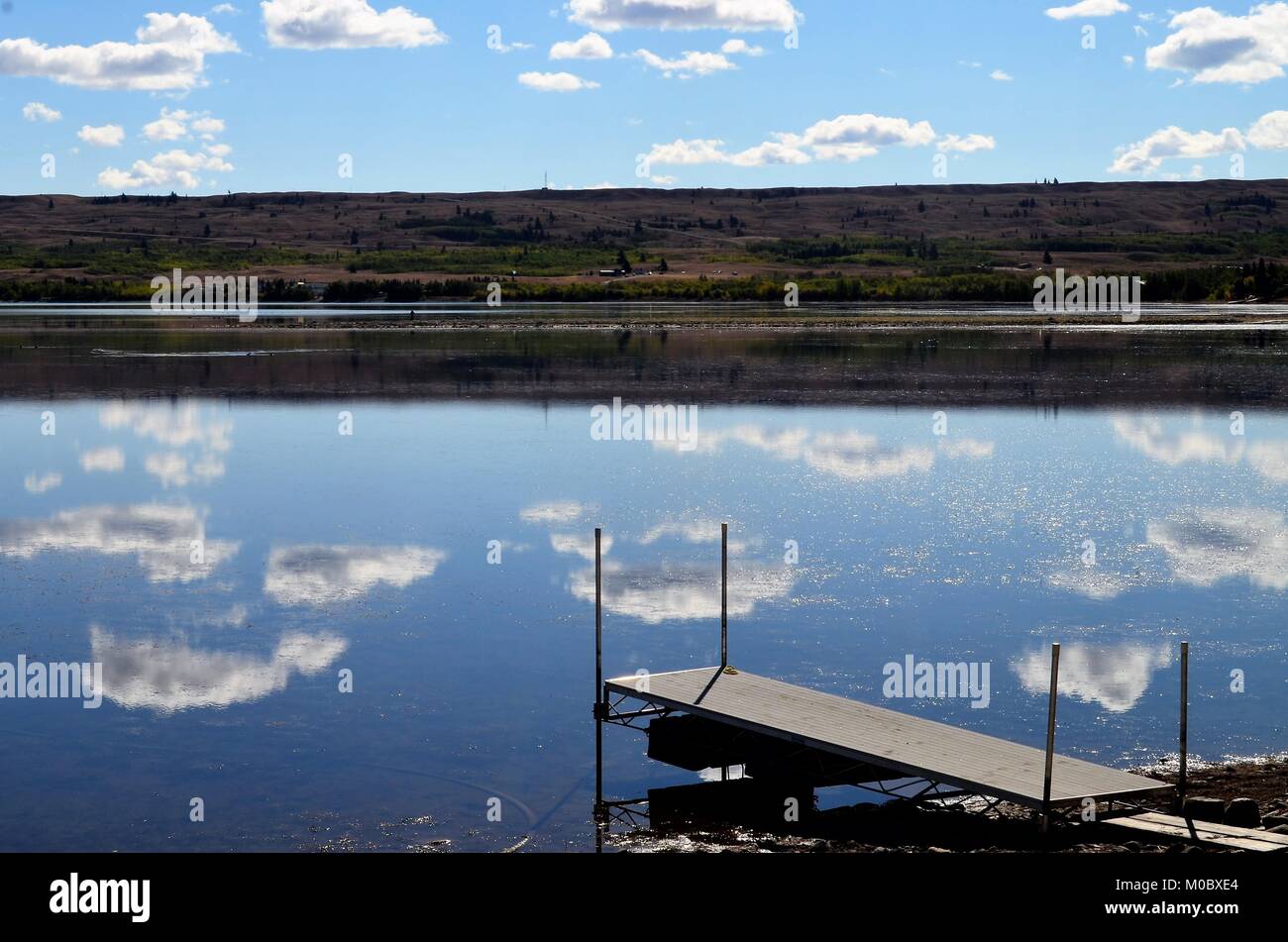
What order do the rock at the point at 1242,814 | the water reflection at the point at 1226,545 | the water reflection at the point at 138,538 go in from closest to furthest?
the rock at the point at 1242,814 → the water reflection at the point at 1226,545 → the water reflection at the point at 138,538

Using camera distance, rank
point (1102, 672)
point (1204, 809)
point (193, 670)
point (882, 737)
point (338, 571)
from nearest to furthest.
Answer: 1. point (1204, 809)
2. point (882, 737)
3. point (1102, 672)
4. point (193, 670)
5. point (338, 571)

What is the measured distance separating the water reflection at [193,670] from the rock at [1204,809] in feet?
24.1

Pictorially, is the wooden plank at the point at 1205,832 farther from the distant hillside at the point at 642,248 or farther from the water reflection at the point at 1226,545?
the distant hillside at the point at 642,248

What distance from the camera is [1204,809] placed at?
11.0 m

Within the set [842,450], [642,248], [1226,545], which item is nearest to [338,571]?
[1226,545]

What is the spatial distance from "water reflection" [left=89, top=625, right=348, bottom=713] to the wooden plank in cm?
712

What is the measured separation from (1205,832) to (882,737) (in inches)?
93.8

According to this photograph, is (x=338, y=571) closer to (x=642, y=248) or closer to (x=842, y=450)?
(x=842, y=450)

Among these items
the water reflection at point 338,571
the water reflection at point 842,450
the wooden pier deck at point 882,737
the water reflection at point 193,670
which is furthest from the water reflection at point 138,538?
the water reflection at point 842,450

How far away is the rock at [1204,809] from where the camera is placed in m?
10.9
